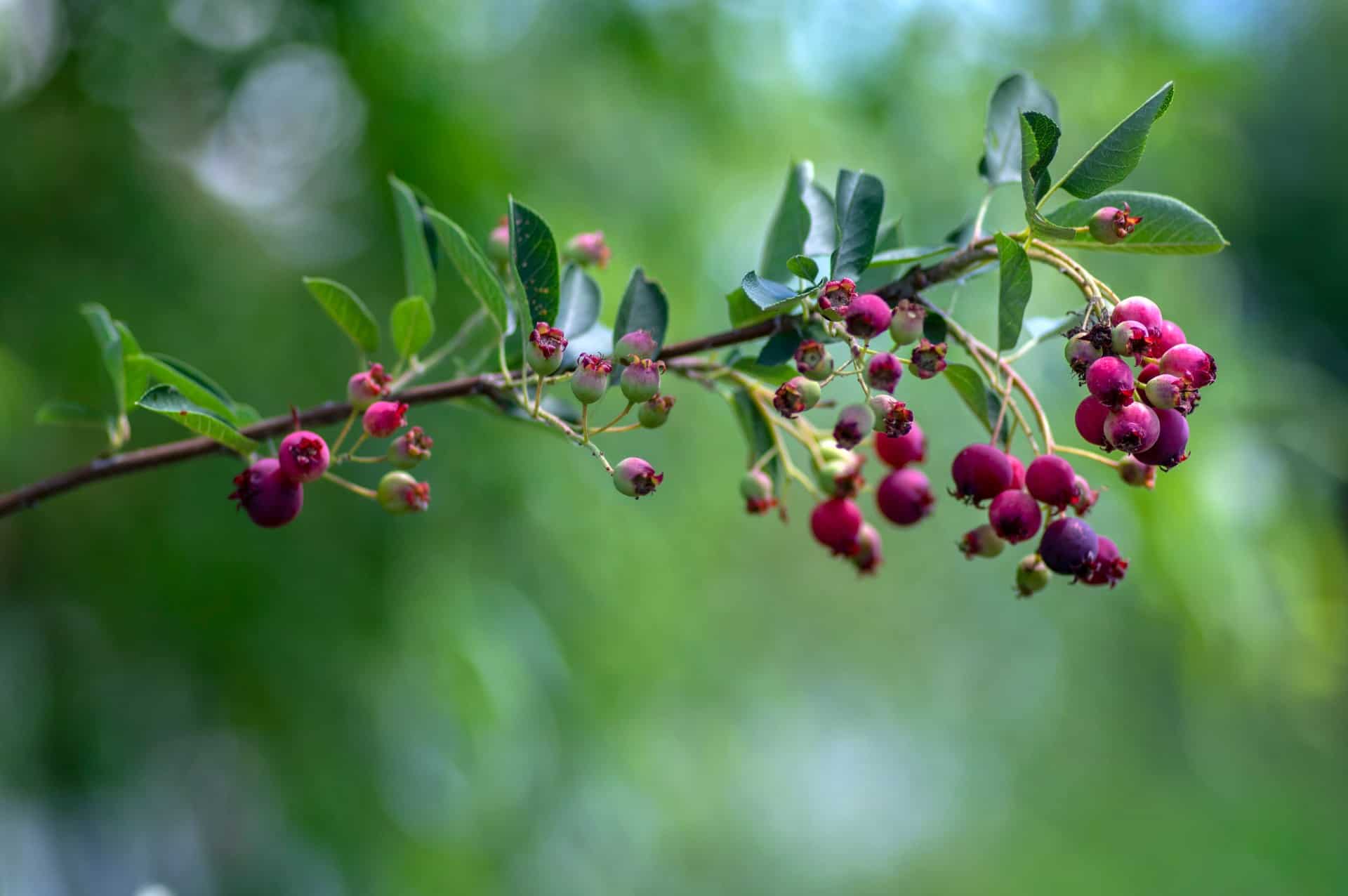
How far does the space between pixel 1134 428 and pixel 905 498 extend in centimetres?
20

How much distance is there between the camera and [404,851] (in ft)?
6.41

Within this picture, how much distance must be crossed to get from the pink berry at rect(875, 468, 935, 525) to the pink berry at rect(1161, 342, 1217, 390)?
0.19 metres

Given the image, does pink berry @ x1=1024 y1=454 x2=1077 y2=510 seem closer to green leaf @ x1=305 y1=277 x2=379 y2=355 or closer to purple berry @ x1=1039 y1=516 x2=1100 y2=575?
purple berry @ x1=1039 y1=516 x2=1100 y2=575

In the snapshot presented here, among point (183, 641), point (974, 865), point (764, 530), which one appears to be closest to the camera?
point (183, 641)

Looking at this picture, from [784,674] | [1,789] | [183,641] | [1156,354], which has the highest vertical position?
[1156,354]

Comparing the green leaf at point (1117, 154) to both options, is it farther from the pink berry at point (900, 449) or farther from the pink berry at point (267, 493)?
the pink berry at point (267, 493)

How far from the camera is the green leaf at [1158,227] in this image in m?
0.50

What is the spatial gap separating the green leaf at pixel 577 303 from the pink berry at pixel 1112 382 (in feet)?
1.02

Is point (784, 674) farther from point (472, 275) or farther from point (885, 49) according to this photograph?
point (472, 275)

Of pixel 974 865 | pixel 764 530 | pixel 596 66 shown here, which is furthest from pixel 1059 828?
pixel 596 66

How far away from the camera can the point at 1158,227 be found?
511 millimetres

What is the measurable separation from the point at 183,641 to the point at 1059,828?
5.57 m

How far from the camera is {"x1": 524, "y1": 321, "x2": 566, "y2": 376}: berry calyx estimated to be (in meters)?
0.49

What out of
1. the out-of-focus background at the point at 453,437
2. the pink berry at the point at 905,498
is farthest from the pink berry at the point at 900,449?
the out-of-focus background at the point at 453,437
